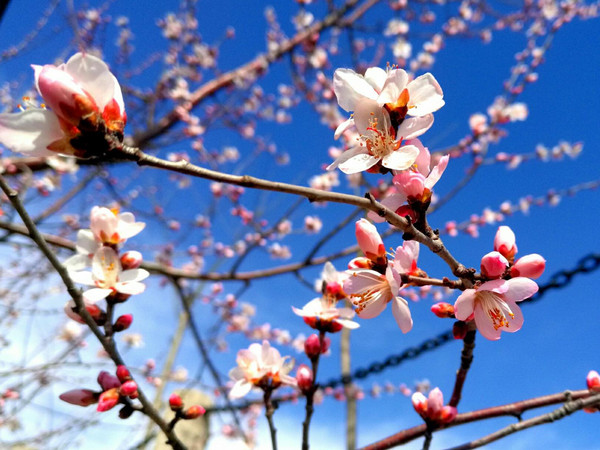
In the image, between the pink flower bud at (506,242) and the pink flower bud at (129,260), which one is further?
the pink flower bud at (129,260)

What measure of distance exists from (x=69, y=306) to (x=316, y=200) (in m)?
0.61

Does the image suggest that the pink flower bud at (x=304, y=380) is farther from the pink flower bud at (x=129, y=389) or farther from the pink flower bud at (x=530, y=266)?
the pink flower bud at (x=530, y=266)

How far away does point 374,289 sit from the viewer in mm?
685

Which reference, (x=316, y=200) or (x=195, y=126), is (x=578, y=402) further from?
(x=195, y=126)

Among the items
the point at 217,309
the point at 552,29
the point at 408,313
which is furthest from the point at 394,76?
the point at 552,29

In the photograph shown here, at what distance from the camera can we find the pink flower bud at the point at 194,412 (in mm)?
851

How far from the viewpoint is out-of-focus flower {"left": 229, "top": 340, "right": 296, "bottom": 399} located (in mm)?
978

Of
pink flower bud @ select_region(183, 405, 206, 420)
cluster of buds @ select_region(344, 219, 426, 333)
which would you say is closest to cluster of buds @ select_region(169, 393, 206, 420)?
pink flower bud @ select_region(183, 405, 206, 420)

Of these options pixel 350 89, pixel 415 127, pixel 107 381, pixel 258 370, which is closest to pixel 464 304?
pixel 415 127

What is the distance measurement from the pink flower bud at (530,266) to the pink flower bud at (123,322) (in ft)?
2.61

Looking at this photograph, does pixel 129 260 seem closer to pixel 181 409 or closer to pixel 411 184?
pixel 181 409

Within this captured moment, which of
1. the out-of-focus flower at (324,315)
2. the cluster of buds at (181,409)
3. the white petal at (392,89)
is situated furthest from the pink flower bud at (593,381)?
the cluster of buds at (181,409)

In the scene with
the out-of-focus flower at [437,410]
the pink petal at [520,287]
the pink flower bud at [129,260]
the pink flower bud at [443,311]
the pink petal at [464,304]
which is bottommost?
the out-of-focus flower at [437,410]

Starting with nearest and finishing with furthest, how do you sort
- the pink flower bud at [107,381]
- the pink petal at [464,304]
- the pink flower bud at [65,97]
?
the pink flower bud at [65,97] < the pink petal at [464,304] < the pink flower bud at [107,381]
